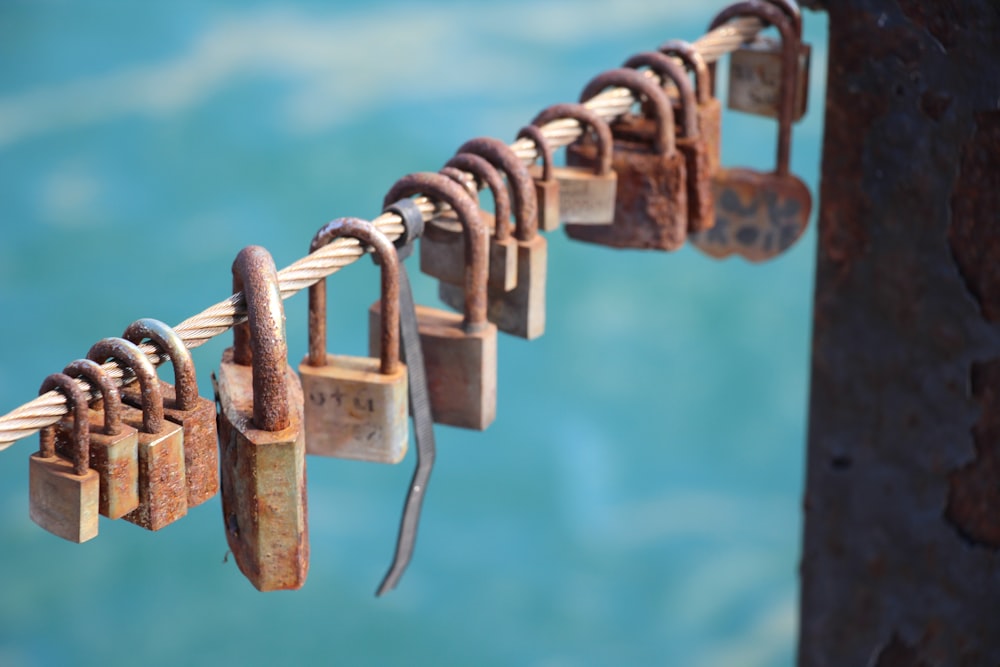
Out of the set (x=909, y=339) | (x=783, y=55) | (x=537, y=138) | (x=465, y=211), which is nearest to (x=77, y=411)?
(x=465, y=211)

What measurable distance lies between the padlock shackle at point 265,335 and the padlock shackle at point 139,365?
0.12 metres

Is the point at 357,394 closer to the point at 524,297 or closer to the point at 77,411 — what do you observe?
the point at 524,297

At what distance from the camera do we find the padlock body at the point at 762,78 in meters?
2.89

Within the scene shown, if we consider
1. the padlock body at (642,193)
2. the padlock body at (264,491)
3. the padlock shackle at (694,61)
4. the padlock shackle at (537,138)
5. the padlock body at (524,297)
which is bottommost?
the padlock body at (264,491)

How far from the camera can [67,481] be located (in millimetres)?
1657

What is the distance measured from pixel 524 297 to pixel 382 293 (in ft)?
0.97

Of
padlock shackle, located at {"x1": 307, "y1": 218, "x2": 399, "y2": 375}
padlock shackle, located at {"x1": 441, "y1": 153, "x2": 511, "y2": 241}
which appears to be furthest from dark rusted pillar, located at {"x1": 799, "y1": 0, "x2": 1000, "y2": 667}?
padlock shackle, located at {"x1": 307, "y1": 218, "x2": 399, "y2": 375}

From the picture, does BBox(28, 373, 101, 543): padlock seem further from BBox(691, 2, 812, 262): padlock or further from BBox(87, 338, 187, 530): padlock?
BBox(691, 2, 812, 262): padlock

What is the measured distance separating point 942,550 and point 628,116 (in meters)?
0.81

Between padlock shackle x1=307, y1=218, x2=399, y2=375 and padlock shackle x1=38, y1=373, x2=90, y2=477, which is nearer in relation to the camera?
padlock shackle x1=38, y1=373, x2=90, y2=477

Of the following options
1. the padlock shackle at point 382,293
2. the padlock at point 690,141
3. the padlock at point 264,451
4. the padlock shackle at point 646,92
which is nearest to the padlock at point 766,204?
the padlock at point 690,141

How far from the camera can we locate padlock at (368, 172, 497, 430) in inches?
85.9

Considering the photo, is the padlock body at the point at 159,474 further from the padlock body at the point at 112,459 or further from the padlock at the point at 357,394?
the padlock at the point at 357,394

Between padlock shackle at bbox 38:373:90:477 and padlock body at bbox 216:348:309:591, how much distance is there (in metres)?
0.20
